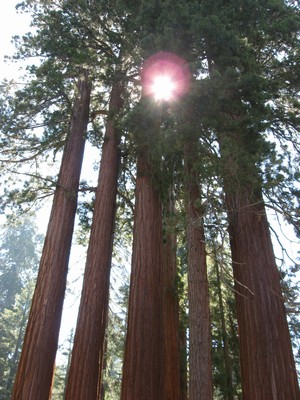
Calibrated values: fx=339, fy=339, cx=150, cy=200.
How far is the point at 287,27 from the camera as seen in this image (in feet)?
18.7

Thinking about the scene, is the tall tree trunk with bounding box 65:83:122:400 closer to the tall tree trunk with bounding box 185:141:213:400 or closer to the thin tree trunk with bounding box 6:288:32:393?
the tall tree trunk with bounding box 185:141:213:400

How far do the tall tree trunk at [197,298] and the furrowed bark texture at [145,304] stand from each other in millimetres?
883

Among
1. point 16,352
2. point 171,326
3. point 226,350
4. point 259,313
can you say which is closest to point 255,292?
point 259,313

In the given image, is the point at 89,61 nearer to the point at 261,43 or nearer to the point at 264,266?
the point at 261,43

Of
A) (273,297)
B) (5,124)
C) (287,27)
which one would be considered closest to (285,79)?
(287,27)

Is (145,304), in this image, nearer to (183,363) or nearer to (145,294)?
(145,294)

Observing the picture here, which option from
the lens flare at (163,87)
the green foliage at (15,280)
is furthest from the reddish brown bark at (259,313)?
the green foliage at (15,280)

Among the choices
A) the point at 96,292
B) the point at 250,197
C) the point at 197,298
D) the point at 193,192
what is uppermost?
the point at 193,192

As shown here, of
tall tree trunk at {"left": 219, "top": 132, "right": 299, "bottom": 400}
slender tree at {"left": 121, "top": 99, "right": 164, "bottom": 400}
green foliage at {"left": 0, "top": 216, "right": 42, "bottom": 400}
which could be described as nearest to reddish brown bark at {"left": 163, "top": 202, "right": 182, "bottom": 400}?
slender tree at {"left": 121, "top": 99, "right": 164, "bottom": 400}

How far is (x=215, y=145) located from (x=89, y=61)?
363 centimetres

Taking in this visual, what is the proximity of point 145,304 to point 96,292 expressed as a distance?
1101mm

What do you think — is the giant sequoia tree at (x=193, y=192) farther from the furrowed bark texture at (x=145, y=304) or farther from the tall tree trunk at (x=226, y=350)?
the tall tree trunk at (x=226, y=350)

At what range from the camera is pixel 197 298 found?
→ 4.69 m

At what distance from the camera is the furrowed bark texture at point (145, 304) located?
4.84 m
